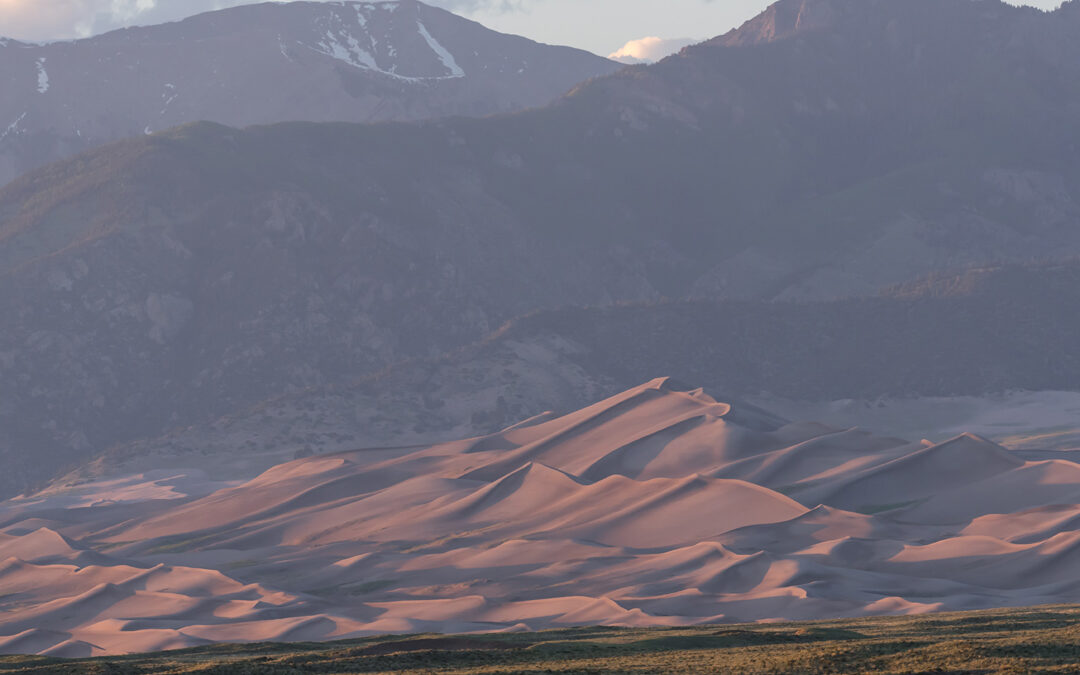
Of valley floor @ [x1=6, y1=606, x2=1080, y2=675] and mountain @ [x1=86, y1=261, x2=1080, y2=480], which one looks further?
mountain @ [x1=86, y1=261, x2=1080, y2=480]

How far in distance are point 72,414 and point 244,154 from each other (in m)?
52.8

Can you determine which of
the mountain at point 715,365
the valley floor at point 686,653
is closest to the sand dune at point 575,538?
the valley floor at point 686,653

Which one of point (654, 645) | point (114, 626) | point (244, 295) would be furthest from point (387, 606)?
point (244, 295)

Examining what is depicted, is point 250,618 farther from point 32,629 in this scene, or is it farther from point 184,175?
point 184,175

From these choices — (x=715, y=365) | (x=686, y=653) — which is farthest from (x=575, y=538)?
(x=715, y=365)

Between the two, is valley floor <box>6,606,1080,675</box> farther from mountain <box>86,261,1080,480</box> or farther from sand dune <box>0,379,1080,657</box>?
mountain <box>86,261,1080,480</box>

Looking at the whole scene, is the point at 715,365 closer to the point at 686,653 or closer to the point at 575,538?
the point at 575,538

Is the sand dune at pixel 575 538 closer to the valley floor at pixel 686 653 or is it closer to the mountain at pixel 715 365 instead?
the valley floor at pixel 686 653

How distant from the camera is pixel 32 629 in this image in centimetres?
6019

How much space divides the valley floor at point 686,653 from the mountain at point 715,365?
91240 mm

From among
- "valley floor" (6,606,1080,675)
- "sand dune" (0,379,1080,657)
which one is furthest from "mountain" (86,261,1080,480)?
"valley floor" (6,606,1080,675)

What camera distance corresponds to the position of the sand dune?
55.4m

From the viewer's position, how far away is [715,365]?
151000mm

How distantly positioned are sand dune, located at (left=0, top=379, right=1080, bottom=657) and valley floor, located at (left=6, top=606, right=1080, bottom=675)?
13.6 m
